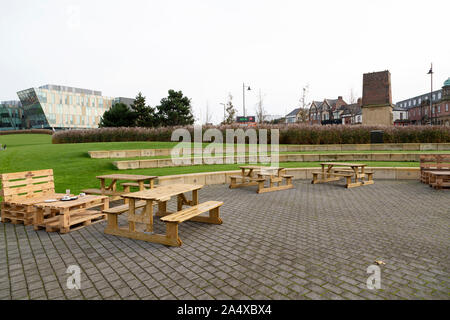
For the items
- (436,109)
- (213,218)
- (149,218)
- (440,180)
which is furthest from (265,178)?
(436,109)

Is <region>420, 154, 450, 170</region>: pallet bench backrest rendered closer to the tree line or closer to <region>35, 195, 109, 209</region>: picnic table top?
<region>35, 195, 109, 209</region>: picnic table top

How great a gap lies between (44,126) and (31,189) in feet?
263

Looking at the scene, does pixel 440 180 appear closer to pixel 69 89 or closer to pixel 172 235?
pixel 172 235

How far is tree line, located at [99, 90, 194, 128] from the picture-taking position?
41.4m

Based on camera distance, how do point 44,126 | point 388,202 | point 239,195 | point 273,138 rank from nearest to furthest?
point 388,202
point 239,195
point 273,138
point 44,126

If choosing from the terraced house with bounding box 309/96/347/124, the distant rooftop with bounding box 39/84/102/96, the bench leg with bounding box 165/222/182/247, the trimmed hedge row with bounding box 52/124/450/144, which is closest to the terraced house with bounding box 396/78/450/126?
the terraced house with bounding box 309/96/347/124

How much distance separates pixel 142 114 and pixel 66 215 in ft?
130

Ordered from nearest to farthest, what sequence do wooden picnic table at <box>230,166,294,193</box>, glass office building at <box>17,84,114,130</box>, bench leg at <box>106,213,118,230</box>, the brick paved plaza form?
1. the brick paved plaza
2. bench leg at <box>106,213,118,230</box>
3. wooden picnic table at <box>230,166,294,193</box>
4. glass office building at <box>17,84,114,130</box>

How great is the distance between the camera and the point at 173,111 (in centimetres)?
4434

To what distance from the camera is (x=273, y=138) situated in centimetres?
2241

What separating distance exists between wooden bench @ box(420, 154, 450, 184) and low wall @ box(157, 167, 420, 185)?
0.68 m

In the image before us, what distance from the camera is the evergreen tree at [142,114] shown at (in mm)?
43062
